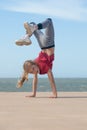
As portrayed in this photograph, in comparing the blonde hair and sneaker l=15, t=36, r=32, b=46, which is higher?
sneaker l=15, t=36, r=32, b=46

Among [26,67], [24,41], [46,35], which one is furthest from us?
[26,67]

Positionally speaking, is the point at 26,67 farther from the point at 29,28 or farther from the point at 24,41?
the point at 29,28

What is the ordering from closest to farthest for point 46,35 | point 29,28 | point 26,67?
point 29,28 → point 46,35 → point 26,67
